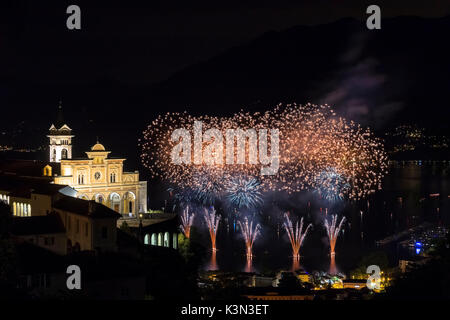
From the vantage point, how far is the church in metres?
47.2

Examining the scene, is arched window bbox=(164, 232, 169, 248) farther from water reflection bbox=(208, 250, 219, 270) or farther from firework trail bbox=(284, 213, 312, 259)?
firework trail bbox=(284, 213, 312, 259)

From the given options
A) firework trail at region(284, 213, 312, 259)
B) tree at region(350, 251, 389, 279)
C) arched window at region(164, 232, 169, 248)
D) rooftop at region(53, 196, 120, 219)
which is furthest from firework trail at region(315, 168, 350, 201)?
rooftop at region(53, 196, 120, 219)

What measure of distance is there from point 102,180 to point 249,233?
1916 cm

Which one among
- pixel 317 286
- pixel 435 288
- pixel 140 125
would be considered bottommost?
pixel 317 286

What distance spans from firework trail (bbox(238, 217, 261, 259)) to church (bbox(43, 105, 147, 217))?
34.7ft

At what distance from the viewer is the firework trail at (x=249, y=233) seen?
187 ft

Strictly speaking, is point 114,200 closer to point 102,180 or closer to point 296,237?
point 102,180

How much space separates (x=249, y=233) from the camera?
63.9 metres

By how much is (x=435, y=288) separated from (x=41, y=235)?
779 inches

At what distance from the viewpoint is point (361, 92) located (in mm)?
198500

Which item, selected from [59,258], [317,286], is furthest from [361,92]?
[59,258]

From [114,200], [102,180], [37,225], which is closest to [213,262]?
[114,200]
